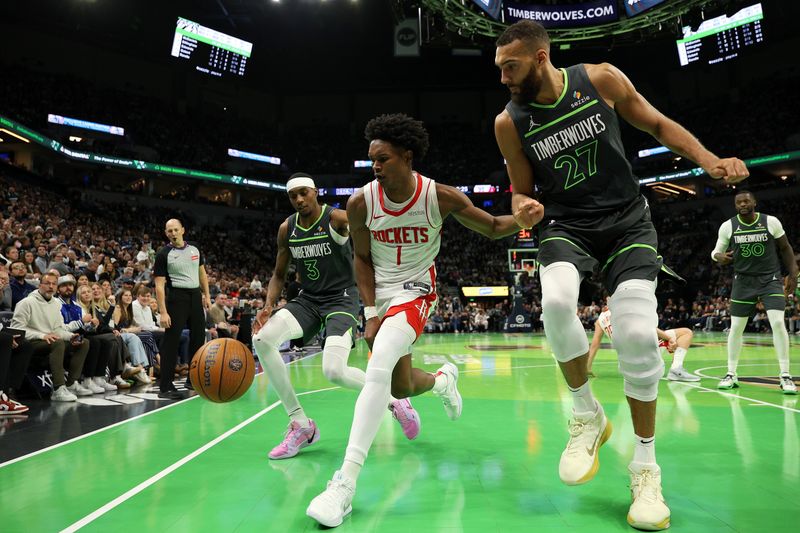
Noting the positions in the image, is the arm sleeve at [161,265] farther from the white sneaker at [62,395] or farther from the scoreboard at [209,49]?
the scoreboard at [209,49]

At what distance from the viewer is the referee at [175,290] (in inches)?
Result: 266

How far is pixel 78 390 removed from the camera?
6.86m

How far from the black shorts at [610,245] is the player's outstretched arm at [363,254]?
3.41 feet

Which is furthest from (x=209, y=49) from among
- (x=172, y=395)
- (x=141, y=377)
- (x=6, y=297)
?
(x=172, y=395)

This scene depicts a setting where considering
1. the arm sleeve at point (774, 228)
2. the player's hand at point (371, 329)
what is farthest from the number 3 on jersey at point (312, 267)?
the arm sleeve at point (774, 228)

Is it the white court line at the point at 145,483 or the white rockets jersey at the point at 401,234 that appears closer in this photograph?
the white court line at the point at 145,483

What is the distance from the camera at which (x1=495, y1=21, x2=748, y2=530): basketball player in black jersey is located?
271 cm

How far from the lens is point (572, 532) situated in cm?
237

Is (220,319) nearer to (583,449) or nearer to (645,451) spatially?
(583,449)

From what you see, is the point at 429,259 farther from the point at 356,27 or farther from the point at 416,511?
the point at 356,27

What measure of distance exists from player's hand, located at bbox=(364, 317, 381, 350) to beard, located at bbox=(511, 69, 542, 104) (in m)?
1.47

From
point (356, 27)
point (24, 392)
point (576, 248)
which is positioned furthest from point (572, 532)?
point (356, 27)

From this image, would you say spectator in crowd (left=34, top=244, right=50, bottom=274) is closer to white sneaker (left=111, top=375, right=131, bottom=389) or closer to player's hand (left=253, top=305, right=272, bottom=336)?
white sneaker (left=111, top=375, right=131, bottom=389)

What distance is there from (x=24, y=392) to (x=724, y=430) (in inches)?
291
